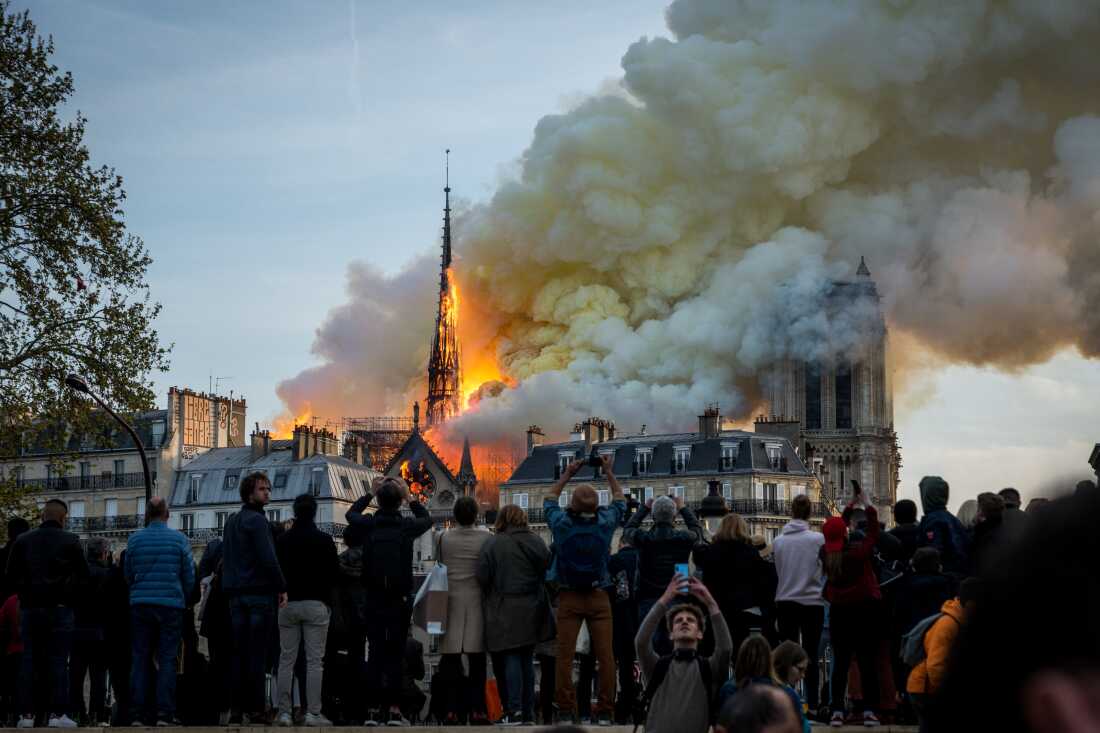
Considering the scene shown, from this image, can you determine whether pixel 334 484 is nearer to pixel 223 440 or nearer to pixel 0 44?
pixel 223 440

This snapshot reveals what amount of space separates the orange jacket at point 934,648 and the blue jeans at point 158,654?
21.9 ft

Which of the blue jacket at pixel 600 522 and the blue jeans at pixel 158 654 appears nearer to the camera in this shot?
the blue jacket at pixel 600 522

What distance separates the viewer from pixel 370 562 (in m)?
15.2

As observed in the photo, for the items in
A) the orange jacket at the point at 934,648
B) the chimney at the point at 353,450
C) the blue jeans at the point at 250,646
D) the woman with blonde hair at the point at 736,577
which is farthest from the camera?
the chimney at the point at 353,450

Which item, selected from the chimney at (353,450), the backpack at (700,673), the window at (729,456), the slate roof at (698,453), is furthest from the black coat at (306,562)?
the chimney at (353,450)

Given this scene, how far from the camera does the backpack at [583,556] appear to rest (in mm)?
14547

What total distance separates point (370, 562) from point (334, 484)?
60.4 meters

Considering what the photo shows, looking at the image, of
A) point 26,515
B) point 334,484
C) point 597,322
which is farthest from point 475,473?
point 26,515

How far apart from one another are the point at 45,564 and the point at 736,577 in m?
6.16

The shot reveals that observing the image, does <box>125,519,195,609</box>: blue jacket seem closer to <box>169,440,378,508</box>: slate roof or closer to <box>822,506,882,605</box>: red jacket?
<box>822,506,882,605</box>: red jacket

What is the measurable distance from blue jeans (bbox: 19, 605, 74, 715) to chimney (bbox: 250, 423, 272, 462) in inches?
2416

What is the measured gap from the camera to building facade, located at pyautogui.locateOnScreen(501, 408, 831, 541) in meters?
74.3

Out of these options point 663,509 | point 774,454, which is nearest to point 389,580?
point 663,509

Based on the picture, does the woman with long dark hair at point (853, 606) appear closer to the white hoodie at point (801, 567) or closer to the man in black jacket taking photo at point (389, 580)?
the white hoodie at point (801, 567)
